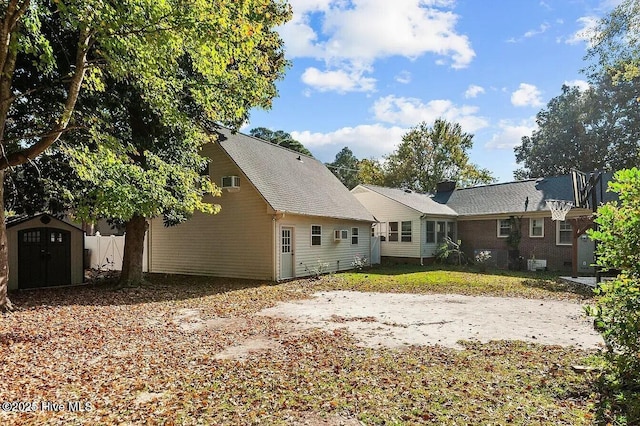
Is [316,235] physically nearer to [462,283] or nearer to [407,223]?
[462,283]

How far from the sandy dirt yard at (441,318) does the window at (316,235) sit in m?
5.09

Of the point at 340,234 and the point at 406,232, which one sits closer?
the point at 340,234

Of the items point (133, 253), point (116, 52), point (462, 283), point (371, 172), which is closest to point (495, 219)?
point (462, 283)

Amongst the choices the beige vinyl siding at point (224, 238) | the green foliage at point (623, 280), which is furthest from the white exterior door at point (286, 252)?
the green foliage at point (623, 280)

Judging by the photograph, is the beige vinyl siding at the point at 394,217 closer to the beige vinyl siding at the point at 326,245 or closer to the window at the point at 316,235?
the beige vinyl siding at the point at 326,245

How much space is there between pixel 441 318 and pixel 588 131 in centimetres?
3466

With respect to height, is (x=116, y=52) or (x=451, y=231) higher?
(x=116, y=52)

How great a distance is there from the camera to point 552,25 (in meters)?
11.9

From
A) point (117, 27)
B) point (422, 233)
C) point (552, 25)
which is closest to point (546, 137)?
point (422, 233)

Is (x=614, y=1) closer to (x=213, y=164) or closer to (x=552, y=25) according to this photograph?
(x=552, y=25)

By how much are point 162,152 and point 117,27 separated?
647 centimetres

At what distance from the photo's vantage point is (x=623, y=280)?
3.28m

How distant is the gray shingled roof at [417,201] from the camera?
21281 mm

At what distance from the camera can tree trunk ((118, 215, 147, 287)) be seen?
1275cm
